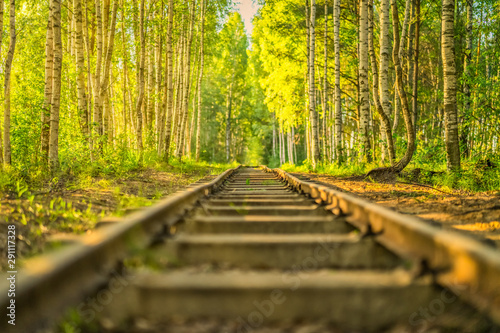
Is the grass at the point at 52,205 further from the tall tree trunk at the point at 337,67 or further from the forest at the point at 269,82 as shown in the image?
the tall tree trunk at the point at 337,67

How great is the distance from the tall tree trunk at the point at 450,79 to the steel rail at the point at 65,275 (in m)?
6.62

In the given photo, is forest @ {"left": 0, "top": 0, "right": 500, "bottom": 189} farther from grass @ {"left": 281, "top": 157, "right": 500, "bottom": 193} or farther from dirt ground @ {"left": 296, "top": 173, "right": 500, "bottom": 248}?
dirt ground @ {"left": 296, "top": 173, "right": 500, "bottom": 248}

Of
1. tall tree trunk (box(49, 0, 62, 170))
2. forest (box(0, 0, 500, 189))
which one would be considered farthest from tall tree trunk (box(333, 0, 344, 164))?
tall tree trunk (box(49, 0, 62, 170))

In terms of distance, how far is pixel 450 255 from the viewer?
1807mm

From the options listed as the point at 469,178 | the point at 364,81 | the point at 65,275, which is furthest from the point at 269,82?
the point at 65,275

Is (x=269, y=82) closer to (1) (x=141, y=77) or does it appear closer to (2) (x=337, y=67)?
(2) (x=337, y=67)

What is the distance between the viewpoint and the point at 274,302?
162cm

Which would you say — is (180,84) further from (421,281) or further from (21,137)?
(421,281)

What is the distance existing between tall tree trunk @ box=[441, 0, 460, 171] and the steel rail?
21.7 feet

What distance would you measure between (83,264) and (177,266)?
0.62m

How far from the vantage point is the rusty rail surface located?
1.52 m

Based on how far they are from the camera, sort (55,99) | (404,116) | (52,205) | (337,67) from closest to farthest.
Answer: (52,205) → (55,99) → (404,116) → (337,67)

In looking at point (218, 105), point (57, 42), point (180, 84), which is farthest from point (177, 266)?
point (218, 105)

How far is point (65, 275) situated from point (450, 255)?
1.62 metres
